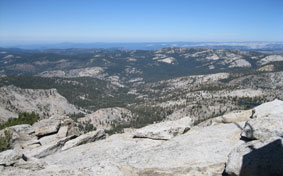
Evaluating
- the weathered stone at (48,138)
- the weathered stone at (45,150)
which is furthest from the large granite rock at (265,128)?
the weathered stone at (48,138)

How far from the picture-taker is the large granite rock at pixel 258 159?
43.3ft

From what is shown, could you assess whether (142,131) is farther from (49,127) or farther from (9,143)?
(9,143)

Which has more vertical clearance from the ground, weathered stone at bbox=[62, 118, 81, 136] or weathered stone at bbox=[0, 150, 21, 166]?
weathered stone at bbox=[0, 150, 21, 166]

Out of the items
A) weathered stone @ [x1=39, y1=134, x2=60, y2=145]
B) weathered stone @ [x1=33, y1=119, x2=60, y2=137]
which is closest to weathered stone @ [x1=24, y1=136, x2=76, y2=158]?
weathered stone @ [x1=39, y1=134, x2=60, y2=145]

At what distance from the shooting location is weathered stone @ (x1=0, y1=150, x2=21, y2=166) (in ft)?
61.9

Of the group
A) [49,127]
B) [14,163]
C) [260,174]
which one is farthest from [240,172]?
[49,127]

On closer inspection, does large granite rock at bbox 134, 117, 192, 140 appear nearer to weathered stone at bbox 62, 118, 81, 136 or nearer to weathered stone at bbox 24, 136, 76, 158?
weathered stone at bbox 24, 136, 76, 158

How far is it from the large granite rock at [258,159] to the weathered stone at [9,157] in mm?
18798

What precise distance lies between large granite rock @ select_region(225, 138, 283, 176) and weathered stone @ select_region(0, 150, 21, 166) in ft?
61.7

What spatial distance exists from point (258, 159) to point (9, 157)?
2252 centimetres

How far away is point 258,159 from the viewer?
45.4 feet

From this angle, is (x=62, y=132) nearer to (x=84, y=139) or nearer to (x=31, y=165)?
(x=84, y=139)

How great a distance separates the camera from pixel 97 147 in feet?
85.6

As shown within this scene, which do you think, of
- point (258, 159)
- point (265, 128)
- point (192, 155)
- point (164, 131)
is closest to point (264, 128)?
point (265, 128)
